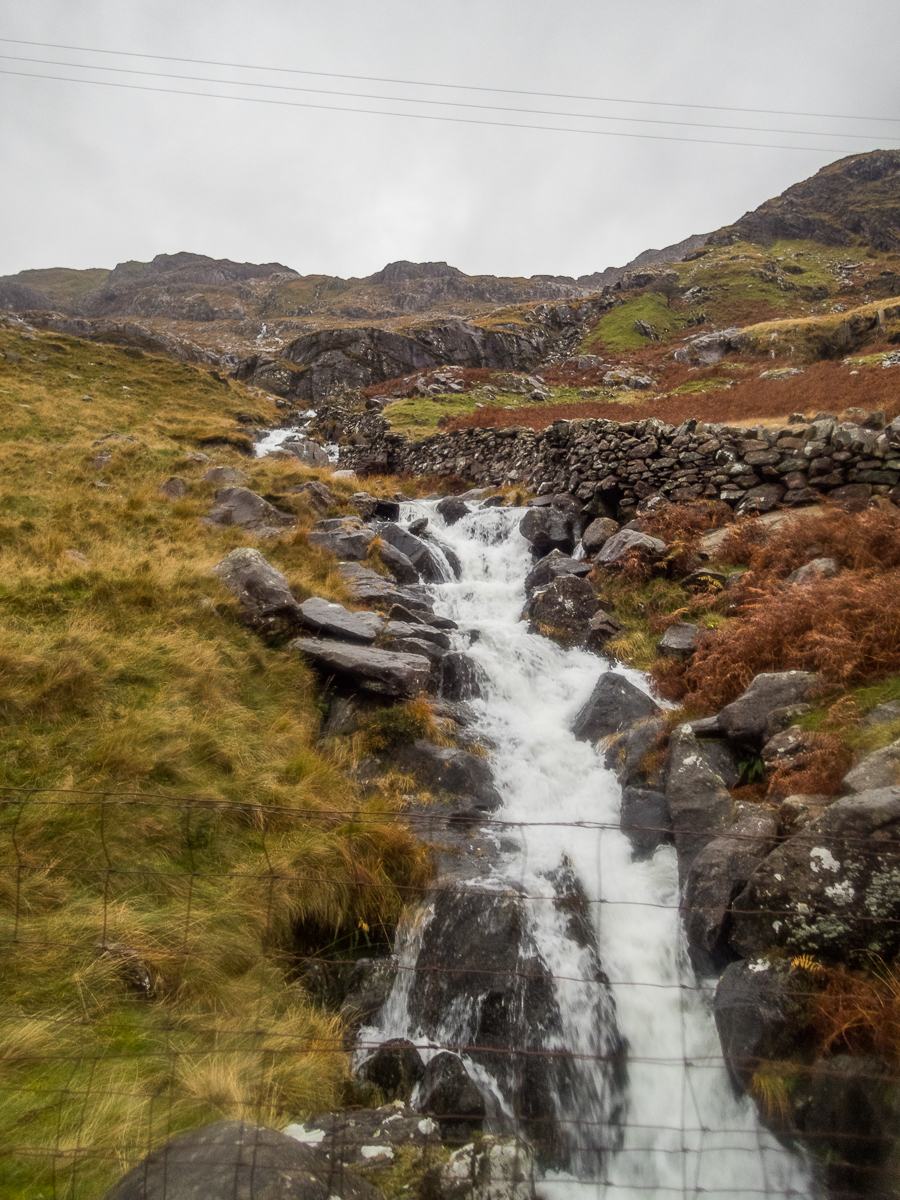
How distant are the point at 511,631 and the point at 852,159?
133 m

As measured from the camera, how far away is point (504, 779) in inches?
332

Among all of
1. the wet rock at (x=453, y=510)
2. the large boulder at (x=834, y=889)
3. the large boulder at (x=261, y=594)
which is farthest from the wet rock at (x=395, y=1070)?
the wet rock at (x=453, y=510)

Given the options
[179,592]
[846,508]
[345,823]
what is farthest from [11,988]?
[846,508]

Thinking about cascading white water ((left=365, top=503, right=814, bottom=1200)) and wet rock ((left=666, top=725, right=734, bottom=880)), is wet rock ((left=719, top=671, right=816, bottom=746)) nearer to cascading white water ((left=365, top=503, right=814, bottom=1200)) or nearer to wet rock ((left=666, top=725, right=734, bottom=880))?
wet rock ((left=666, top=725, right=734, bottom=880))

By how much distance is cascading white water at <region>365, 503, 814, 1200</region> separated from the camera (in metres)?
4.21

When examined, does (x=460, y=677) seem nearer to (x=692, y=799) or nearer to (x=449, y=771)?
(x=449, y=771)

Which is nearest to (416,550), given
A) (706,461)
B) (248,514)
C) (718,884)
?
(248,514)

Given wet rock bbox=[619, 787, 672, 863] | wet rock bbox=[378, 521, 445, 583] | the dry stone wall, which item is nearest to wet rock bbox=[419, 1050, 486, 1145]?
wet rock bbox=[619, 787, 672, 863]

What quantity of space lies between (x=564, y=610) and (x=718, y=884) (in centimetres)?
768

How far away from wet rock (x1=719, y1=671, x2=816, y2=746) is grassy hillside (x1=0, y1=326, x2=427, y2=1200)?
4239 millimetres

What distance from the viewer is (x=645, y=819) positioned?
701 centimetres

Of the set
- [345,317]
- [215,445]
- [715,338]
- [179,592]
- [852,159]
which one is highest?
[852,159]

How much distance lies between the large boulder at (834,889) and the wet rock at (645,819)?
203 cm

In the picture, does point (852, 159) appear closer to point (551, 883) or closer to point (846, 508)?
point (846, 508)
